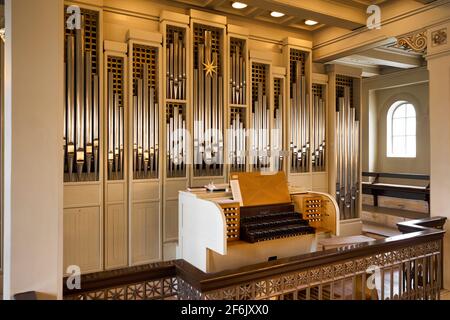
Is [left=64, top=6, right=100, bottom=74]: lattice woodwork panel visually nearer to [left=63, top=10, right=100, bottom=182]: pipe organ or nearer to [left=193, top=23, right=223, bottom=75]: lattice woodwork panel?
[left=63, top=10, right=100, bottom=182]: pipe organ

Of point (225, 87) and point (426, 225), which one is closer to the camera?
point (426, 225)

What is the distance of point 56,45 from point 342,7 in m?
4.32

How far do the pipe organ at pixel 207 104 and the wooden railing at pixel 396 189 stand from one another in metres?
4.95

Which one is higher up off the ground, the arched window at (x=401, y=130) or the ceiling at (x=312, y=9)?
the ceiling at (x=312, y=9)

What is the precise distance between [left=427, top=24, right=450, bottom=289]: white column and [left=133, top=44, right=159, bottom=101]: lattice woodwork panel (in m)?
3.46

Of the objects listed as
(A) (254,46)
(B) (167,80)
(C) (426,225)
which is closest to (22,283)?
(B) (167,80)

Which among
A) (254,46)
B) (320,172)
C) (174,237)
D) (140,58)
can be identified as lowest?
(174,237)

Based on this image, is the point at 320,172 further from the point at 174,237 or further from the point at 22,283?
the point at 22,283

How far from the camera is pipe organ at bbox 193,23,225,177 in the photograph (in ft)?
15.6

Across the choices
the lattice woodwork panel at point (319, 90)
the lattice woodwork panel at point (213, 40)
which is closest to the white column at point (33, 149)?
the lattice woodwork panel at point (213, 40)

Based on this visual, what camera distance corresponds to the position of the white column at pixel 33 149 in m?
1.54

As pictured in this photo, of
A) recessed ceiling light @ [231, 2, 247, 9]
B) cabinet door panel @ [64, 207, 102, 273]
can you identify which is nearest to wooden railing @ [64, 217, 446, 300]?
cabinet door panel @ [64, 207, 102, 273]

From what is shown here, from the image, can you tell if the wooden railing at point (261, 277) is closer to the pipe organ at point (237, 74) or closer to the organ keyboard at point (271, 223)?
the organ keyboard at point (271, 223)
